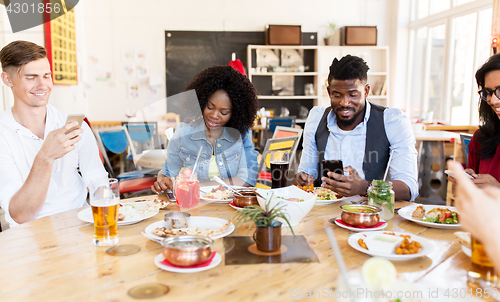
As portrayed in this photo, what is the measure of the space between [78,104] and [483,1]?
593cm

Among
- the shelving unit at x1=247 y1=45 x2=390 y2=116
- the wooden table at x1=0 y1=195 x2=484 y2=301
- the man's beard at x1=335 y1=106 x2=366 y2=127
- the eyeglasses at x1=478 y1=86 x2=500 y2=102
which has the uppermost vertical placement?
the shelving unit at x1=247 y1=45 x2=390 y2=116

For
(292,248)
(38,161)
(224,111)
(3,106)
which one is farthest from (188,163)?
(3,106)

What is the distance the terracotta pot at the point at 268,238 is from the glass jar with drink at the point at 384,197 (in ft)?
1.59

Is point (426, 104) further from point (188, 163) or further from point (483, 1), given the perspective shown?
point (188, 163)

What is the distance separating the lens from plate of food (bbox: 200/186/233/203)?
1.57 metres

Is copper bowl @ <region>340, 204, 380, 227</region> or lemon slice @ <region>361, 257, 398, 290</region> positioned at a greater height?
lemon slice @ <region>361, 257, 398, 290</region>

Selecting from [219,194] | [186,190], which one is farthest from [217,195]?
[186,190]

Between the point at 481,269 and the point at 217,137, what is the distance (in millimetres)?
1522

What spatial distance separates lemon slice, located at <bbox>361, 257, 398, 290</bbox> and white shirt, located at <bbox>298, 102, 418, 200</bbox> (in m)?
1.15

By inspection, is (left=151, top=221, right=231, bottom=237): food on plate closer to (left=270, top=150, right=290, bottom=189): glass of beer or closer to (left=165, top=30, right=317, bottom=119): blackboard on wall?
(left=270, top=150, right=290, bottom=189): glass of beer

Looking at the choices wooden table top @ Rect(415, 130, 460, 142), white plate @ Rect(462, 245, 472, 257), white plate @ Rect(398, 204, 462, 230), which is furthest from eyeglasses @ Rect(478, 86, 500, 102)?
wooden table top @ Rect(415, 130, 460, 142)

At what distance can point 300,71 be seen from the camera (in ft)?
21.7

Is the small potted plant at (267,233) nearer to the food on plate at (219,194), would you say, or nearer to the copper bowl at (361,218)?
the copper bowl at (361,218)

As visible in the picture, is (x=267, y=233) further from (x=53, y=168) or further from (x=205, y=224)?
(x=53, y=168)
